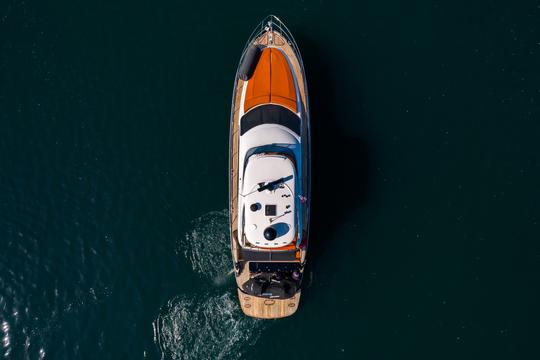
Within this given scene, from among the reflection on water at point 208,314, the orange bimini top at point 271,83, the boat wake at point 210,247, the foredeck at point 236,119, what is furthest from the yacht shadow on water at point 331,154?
the reflection on water at point 208,314

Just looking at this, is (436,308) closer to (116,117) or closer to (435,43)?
(435,43)

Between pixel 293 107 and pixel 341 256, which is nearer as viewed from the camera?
pixel 293 107

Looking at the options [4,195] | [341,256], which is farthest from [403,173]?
[4,195]

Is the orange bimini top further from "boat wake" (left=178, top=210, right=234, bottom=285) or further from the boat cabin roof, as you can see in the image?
"boat wake" (left=178, top=210, right=234, bottom=285)

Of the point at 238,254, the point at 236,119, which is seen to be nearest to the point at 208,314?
the point at 238,254

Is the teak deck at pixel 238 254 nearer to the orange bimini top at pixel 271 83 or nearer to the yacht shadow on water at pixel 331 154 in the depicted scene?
the orange bimini top at pixel 271 83
